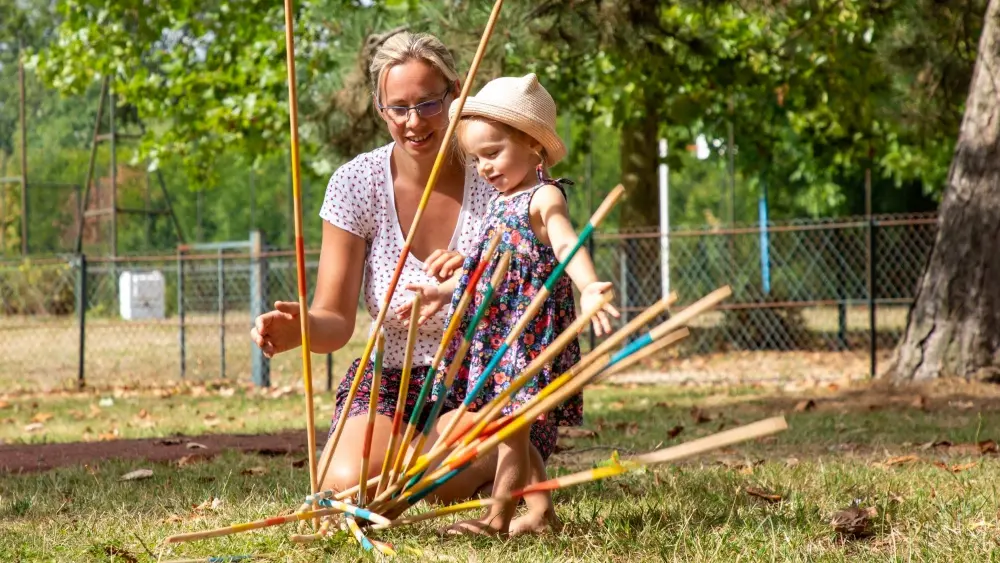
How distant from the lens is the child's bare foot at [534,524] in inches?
116

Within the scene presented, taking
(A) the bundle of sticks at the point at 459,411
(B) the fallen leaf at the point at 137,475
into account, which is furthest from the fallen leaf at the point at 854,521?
(B) the fallen leaf at the point at 137,475

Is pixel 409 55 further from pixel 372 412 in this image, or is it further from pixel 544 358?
pixel 544 358

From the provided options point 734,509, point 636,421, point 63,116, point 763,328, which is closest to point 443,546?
point 734,509

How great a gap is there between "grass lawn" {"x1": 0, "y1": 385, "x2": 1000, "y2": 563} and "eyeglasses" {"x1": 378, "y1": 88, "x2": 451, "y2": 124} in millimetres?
1142

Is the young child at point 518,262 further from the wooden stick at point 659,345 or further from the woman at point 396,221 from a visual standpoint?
the wooden stick at point 659,345

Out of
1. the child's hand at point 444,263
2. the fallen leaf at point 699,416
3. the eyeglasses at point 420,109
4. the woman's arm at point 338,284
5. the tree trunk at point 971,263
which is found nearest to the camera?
the child's hand at point 444,263

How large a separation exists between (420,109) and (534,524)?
1.21 m

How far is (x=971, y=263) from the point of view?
7906 millimetres

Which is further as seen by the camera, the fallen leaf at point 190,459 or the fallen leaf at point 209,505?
the fallen leaf at point 190,459

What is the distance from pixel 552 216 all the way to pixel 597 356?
2.05 ft

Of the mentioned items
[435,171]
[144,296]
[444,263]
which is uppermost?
[435,171]

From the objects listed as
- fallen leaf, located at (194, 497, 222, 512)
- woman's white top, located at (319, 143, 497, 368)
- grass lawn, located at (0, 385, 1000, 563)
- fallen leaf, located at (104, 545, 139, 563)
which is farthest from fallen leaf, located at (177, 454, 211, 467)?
fallen leaf, located at (104, 545, 139, 563)

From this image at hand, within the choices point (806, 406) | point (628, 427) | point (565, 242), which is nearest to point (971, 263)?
point (806, 406)

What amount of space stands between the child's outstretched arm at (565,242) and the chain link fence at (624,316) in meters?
6.96
